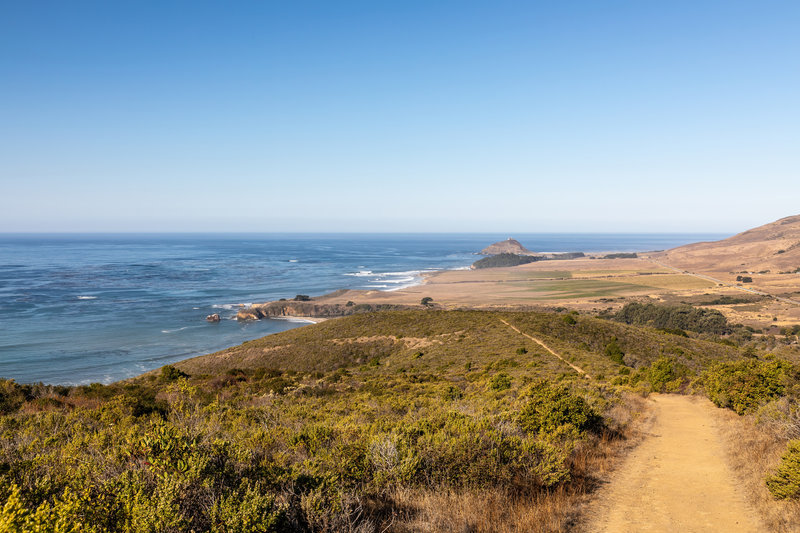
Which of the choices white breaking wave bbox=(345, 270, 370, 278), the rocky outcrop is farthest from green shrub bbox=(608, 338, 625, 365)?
white breaking wave bbox=(345, 270, 370, 278)

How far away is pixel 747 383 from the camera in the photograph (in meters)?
15.0

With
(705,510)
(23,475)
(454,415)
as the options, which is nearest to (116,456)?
(23,475)

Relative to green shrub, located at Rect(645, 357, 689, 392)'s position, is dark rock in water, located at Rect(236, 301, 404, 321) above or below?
below

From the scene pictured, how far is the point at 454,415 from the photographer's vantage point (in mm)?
10484

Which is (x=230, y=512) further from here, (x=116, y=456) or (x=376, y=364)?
(x=376, y=364)

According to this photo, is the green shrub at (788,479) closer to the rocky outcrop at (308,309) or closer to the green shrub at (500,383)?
the green shrub at (500,383)

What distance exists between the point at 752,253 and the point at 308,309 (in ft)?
514

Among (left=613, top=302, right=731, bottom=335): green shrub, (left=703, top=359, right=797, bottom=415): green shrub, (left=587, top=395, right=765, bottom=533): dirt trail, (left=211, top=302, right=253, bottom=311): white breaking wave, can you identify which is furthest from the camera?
(left=211, top=302, right=253, bottom=311): white breaking wave

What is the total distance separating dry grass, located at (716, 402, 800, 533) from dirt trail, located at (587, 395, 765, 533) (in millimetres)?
199

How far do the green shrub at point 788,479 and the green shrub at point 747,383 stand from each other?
851cm

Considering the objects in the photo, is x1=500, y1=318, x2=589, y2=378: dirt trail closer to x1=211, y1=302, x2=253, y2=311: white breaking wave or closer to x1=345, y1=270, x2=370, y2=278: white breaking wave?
x1=211, y1=302, x2=253, y2=311: white breaking wave

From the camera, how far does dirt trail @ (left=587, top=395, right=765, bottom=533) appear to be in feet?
22.7

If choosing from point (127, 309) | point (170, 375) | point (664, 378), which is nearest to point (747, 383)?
point (664, 378)

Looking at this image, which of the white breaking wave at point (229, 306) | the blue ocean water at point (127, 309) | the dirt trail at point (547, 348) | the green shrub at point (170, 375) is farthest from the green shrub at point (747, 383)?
the white breaking wave at point (229, 306)
